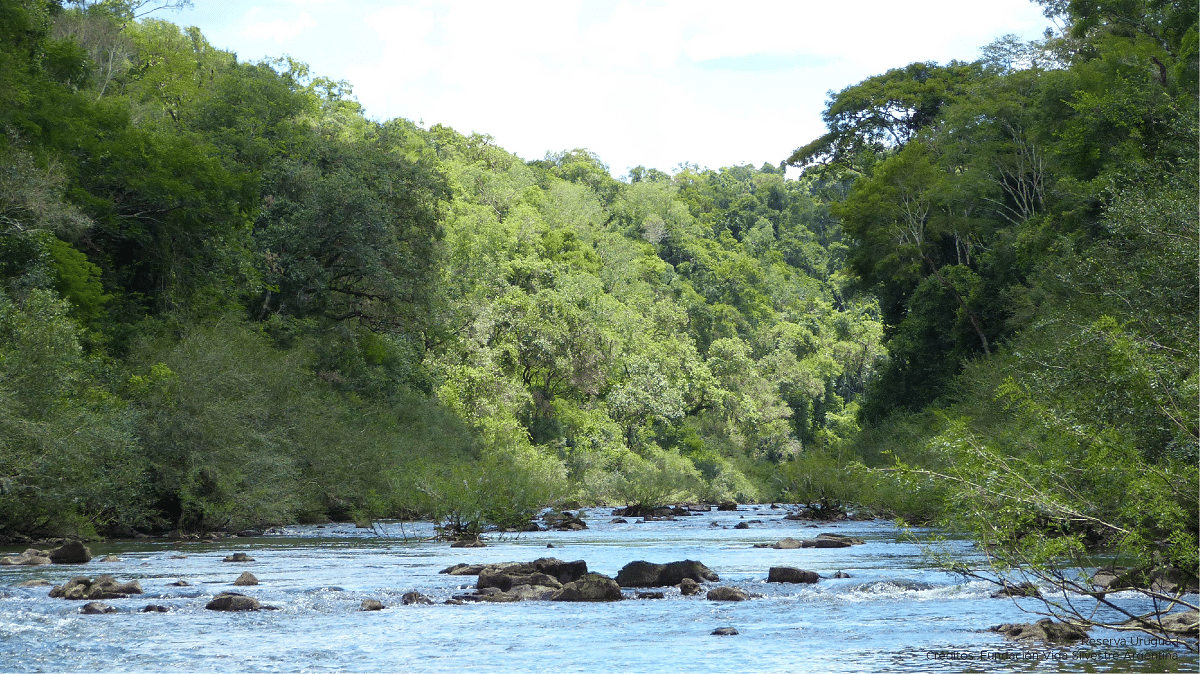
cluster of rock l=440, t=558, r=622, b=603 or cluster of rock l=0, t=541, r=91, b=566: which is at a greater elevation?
cluster of rock l=0, t=541, r=91, b=566

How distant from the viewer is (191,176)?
37.0 metres

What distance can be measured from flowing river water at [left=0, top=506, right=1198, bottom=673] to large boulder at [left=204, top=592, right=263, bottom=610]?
0.84 feet

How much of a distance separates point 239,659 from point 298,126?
38966mm

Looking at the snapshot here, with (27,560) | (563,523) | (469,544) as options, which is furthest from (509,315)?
(27,560)

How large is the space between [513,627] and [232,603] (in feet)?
14.8

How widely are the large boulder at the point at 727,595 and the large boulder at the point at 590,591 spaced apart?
157 cm

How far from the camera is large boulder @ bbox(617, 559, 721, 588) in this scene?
773 inches

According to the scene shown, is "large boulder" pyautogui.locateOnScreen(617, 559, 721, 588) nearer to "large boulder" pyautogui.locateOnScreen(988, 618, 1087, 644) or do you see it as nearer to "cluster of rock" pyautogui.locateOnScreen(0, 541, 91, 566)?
"large boulder" pyautogui.locateOnScreen(988, 618, 1087, 644)

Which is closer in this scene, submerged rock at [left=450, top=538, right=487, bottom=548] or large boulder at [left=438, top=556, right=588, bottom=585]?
large boulder at [left=438, top=556, right=588, bottom=585]

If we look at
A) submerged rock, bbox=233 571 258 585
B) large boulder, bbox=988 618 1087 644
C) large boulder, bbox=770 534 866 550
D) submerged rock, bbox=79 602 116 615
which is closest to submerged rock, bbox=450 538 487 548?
large boulder, bbox=770 534 866 550

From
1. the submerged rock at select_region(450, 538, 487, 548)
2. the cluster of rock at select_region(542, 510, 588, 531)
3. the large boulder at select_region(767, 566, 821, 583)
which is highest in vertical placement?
the large boulder at select_region(767, 566, 821, 583)

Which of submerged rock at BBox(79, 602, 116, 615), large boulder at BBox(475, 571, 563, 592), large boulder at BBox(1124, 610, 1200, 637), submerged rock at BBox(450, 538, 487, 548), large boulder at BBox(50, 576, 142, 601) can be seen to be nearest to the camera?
large boulder at BBox(1124, 610, 1200, 637)

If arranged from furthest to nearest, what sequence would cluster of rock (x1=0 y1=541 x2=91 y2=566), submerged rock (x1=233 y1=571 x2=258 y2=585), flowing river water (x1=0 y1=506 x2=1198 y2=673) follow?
cluster of rock (x1=0 y1=541 x2=91 y2=566)
submerged rock (x1=233 y1=571 x2=258 y2=585)
flowing river water (x1=0 y1=506 x2=1198 y2=673)

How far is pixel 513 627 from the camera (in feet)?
48.4
